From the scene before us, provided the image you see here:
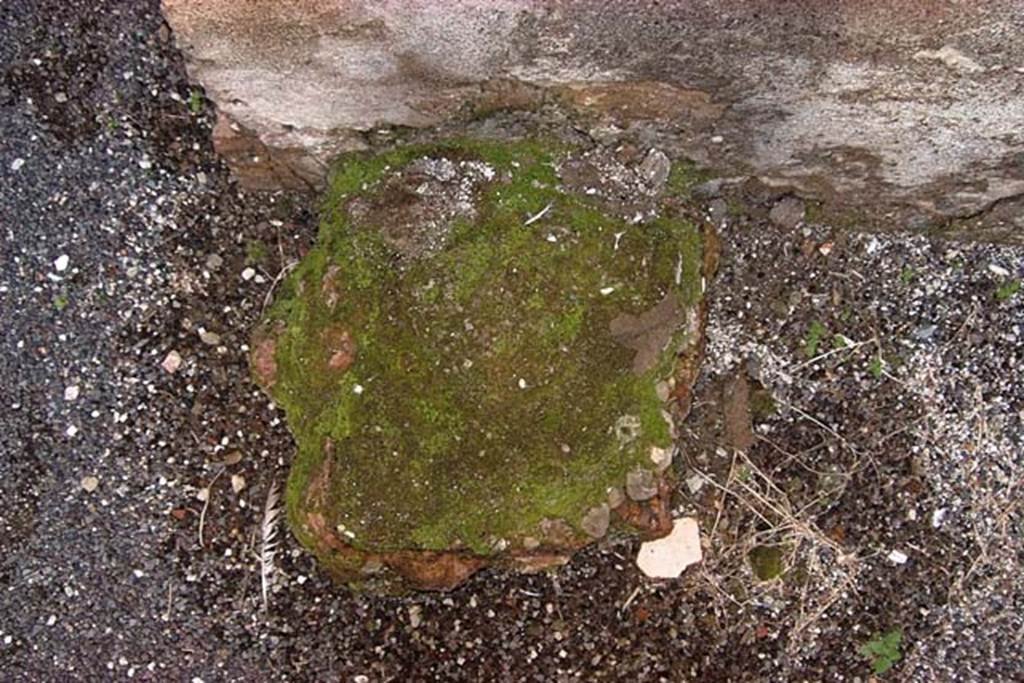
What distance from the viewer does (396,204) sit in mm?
2160

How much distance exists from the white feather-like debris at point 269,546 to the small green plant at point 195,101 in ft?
3.35

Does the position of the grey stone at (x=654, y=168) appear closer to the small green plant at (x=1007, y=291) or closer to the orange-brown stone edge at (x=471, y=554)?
the orange-brown stone edge at (x=471, y=554)

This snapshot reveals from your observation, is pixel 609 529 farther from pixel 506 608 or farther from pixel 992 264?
pixel 992 264

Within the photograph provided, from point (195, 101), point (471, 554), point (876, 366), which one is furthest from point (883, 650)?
point (195, 101)

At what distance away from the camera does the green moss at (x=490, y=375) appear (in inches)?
82.4

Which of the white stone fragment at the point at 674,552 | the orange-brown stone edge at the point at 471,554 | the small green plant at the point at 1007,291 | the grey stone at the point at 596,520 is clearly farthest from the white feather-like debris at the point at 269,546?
the small green plant at the point at 1007,291

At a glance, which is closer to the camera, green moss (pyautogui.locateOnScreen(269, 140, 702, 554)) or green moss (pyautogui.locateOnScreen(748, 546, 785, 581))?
green moss (pyautogui.locateOnScreen(269, 140, 702, 554))

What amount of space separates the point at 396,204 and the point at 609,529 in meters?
0.89

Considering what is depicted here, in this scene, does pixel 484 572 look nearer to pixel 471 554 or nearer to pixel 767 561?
pixel 471 554

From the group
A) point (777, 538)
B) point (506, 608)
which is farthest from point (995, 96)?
point (506, 608)

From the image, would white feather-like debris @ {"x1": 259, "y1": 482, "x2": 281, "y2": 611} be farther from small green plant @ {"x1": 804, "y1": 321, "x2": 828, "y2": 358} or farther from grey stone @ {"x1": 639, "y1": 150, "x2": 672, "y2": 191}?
small green plant @ {"x1": 804, "y1": 321, "x2": 828, "y2": 358}

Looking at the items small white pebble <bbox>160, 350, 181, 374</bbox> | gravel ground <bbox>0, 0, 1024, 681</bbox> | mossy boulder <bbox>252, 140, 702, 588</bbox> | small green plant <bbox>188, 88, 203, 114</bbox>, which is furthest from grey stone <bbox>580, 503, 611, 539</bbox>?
small green plant <bbox>188, 88, 203, 114</bbox>

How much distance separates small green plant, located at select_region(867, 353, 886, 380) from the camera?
2.47m

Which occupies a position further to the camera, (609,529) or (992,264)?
(992,264)
